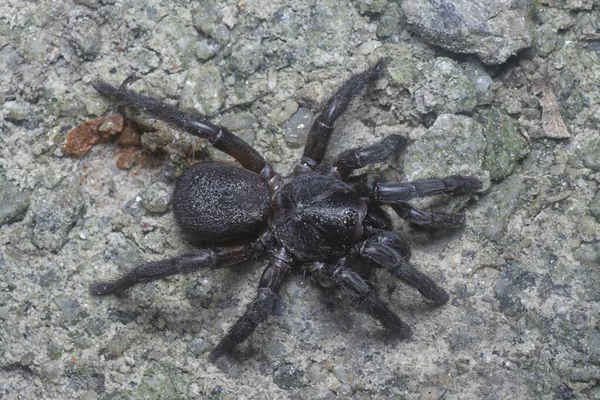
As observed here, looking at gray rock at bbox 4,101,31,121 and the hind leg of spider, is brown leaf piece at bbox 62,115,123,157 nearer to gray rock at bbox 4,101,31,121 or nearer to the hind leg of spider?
gray rock at bbox 4,101,31,121

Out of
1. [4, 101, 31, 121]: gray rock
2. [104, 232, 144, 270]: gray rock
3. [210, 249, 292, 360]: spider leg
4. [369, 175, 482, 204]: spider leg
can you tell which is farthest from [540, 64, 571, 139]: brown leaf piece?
[4, 101, 31, 121]: gray rock

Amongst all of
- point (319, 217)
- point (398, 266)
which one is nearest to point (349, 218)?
point (319, 217)

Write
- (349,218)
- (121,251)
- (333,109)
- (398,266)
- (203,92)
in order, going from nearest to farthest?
(398,266) → (349,218) → (333,109) → (121,251) → (203,92)

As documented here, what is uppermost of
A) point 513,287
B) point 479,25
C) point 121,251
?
point 479,25

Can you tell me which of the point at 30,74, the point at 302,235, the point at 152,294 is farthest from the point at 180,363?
the point at 30,74

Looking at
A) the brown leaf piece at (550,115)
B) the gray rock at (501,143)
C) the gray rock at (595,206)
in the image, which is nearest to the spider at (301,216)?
the gray rock at (501,143)

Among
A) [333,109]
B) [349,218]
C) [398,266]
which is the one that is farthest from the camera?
[333,109]

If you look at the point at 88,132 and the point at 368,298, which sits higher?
the point at 88,132

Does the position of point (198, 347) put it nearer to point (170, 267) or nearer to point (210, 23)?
point (170, 267)
